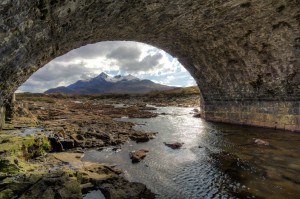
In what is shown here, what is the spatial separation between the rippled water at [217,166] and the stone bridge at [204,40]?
13.5 ft

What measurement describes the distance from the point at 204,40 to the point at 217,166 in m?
10.6

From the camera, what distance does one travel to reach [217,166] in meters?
11.0

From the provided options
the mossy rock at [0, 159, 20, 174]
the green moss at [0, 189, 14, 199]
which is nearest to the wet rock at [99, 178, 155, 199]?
the green moss at [0, 189, 14, 199]

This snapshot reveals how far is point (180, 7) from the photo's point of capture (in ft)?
41.0

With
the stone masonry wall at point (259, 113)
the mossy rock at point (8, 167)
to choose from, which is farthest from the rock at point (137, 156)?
the stone masonry wall at point (259, 113)

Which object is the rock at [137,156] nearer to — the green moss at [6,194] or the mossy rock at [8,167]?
the mossy rock at [8,167]

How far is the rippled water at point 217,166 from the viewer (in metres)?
8.42

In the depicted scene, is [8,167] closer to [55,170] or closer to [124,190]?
[55,170]

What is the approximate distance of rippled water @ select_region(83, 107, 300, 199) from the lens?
27.6 feet

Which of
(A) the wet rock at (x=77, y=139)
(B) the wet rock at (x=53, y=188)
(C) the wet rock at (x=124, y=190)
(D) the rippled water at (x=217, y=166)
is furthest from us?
(A) the wet rock at (x=77, y=139)

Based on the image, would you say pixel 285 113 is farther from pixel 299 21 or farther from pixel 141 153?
pixel 141 153

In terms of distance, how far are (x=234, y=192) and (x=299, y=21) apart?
11.0 meters

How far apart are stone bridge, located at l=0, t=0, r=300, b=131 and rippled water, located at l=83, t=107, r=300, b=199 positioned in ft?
13.5

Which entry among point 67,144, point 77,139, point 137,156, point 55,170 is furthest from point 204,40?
point 55,170
